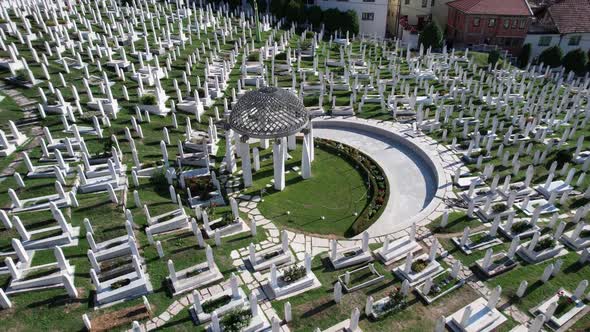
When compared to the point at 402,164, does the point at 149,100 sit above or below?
above

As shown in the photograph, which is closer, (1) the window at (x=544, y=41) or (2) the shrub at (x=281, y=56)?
(2) the shrub at (x=281, y=56)

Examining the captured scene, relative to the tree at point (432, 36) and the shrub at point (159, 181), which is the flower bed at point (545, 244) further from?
the tree at point (432, 36)

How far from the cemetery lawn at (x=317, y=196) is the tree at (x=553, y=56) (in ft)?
111

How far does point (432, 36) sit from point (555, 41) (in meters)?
17.4

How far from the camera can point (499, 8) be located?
155 feet

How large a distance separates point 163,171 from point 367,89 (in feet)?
63.9

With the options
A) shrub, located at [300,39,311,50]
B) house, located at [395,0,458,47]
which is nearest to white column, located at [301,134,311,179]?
shrub, located at [300,39,311,50]

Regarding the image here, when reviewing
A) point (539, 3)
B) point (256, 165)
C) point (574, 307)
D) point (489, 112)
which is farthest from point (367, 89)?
point (539, 3)

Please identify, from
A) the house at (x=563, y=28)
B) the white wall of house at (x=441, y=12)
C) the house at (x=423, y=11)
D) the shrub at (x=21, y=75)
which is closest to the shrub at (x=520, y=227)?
the shrub at (x=21, y=75)

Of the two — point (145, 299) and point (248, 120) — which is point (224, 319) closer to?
point (145, 299)

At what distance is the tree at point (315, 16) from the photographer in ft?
167

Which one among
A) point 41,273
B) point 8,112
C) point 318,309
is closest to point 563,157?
point 318,309

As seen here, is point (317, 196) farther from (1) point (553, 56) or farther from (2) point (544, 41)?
(2) point (544, 41)

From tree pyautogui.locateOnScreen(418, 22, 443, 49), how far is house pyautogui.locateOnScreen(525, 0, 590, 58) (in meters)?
13.5
